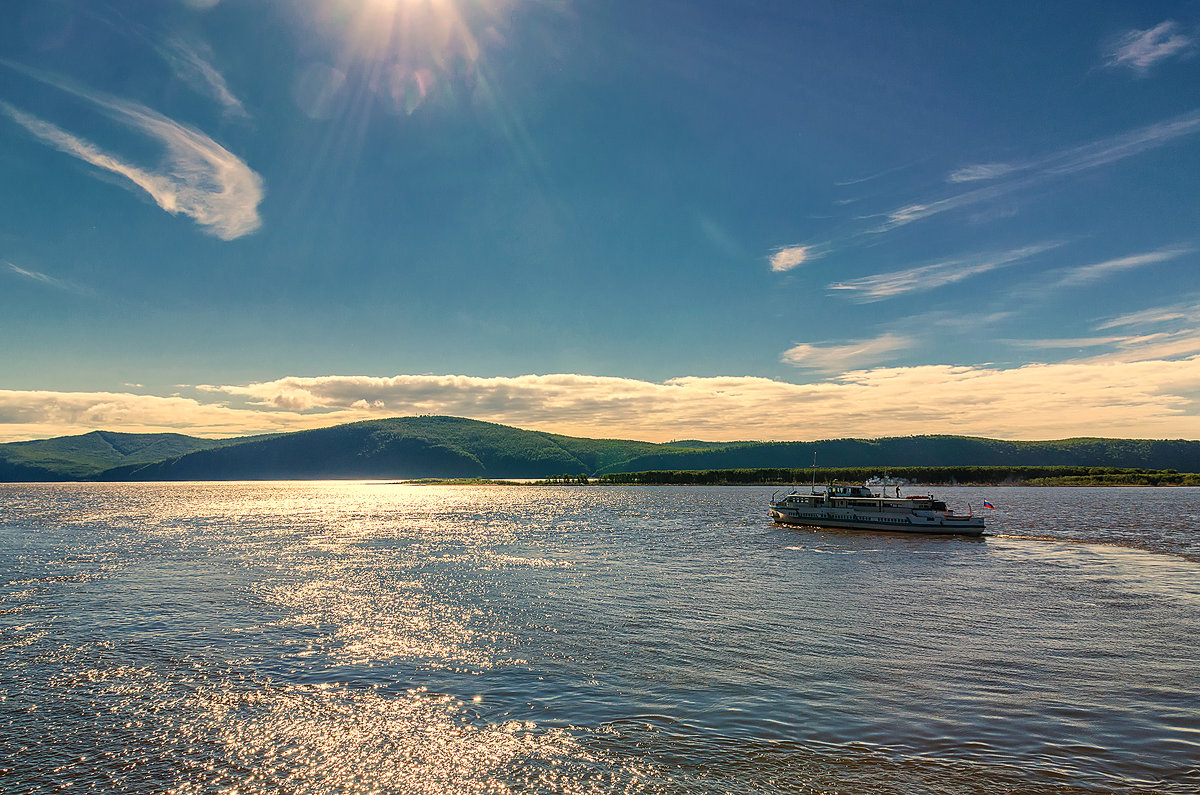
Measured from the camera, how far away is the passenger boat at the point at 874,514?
92.4 m

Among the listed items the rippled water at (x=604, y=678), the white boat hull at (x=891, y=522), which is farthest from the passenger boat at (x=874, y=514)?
the rippled water at (x=604, y=678)

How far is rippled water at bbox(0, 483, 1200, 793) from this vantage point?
1816 cm

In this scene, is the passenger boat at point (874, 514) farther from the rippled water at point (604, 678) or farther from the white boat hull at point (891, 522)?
the rippled water at point (604, 678)

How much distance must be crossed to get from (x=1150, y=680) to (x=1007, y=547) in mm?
58638

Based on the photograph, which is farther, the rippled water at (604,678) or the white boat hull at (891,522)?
the white boat hull at (891,522)

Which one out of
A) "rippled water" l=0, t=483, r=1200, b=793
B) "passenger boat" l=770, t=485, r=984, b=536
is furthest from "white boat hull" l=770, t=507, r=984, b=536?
"rippled water" l=0, t=483, r=1200, b=793

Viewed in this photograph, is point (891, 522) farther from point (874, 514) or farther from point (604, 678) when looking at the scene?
point (604, 678)

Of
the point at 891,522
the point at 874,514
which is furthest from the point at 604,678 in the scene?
the point at 874,514

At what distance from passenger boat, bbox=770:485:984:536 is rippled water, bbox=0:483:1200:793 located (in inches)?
1255

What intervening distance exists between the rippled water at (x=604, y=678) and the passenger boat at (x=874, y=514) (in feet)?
105

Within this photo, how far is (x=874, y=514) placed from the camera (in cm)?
9944

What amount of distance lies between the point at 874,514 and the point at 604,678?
84897 millimetres

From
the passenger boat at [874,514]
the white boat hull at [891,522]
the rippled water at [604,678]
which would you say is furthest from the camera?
the passenger boat at [874,514]

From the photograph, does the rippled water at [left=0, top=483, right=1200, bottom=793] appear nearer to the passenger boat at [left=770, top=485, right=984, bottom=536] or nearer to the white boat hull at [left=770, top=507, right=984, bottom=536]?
the white boat hull at [left=770, top=507, right=984, bottom=536]
